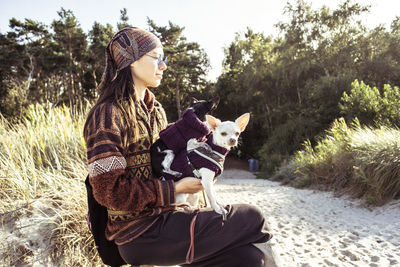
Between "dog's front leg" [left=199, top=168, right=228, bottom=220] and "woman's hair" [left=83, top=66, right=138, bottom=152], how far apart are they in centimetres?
49

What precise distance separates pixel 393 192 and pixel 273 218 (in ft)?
7.75

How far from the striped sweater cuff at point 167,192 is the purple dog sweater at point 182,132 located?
25cm

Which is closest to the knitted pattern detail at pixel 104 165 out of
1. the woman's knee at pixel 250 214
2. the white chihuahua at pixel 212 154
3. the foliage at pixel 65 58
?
the white chihuahua at pixel 212 154

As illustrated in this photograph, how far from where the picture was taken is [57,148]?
414cm

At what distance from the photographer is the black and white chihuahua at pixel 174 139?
5.10 ft

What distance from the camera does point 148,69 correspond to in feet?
5.45

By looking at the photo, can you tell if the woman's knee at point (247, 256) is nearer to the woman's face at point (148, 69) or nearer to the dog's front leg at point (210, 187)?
the dog's front leg at point (210, 187)

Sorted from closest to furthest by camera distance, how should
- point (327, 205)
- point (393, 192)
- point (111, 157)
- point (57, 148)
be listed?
point (111, 157) → point (57, 148) → point (393, 192) → point (327, 205)

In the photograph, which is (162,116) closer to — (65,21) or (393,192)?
(393,192)

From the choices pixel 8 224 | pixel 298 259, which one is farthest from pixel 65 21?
pixel 298 259

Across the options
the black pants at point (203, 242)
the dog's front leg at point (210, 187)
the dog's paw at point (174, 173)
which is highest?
the dog's paw at point (174, 173)

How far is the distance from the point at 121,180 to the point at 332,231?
4.01 meters

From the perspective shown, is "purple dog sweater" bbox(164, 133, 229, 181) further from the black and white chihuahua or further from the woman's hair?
the woman's hair

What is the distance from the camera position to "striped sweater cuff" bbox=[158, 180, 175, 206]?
142cm
